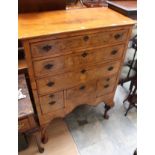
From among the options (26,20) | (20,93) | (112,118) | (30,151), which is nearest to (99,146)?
(112,118)

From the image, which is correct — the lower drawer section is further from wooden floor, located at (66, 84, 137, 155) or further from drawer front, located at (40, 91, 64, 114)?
wooden floor, located at (66, 84, 137, 155)

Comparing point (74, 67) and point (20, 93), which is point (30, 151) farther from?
point (74, 67)

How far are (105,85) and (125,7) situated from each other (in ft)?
2.37

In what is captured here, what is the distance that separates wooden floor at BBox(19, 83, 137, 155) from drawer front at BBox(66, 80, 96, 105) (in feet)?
1.26

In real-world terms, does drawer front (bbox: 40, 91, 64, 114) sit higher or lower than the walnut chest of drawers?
lower

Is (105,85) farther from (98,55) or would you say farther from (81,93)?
(98,55)

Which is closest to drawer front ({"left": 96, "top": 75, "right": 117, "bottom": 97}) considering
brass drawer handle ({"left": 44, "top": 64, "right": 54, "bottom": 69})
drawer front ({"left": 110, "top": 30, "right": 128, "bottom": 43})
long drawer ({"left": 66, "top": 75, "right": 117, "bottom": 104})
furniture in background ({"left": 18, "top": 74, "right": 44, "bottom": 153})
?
long drawer ({"left": 66, "top": 75, "right": 117, "bottom": 104})

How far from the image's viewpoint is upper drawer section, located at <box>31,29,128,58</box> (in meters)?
1.10

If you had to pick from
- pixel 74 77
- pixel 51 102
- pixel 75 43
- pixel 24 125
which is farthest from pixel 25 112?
pixel 75 43
